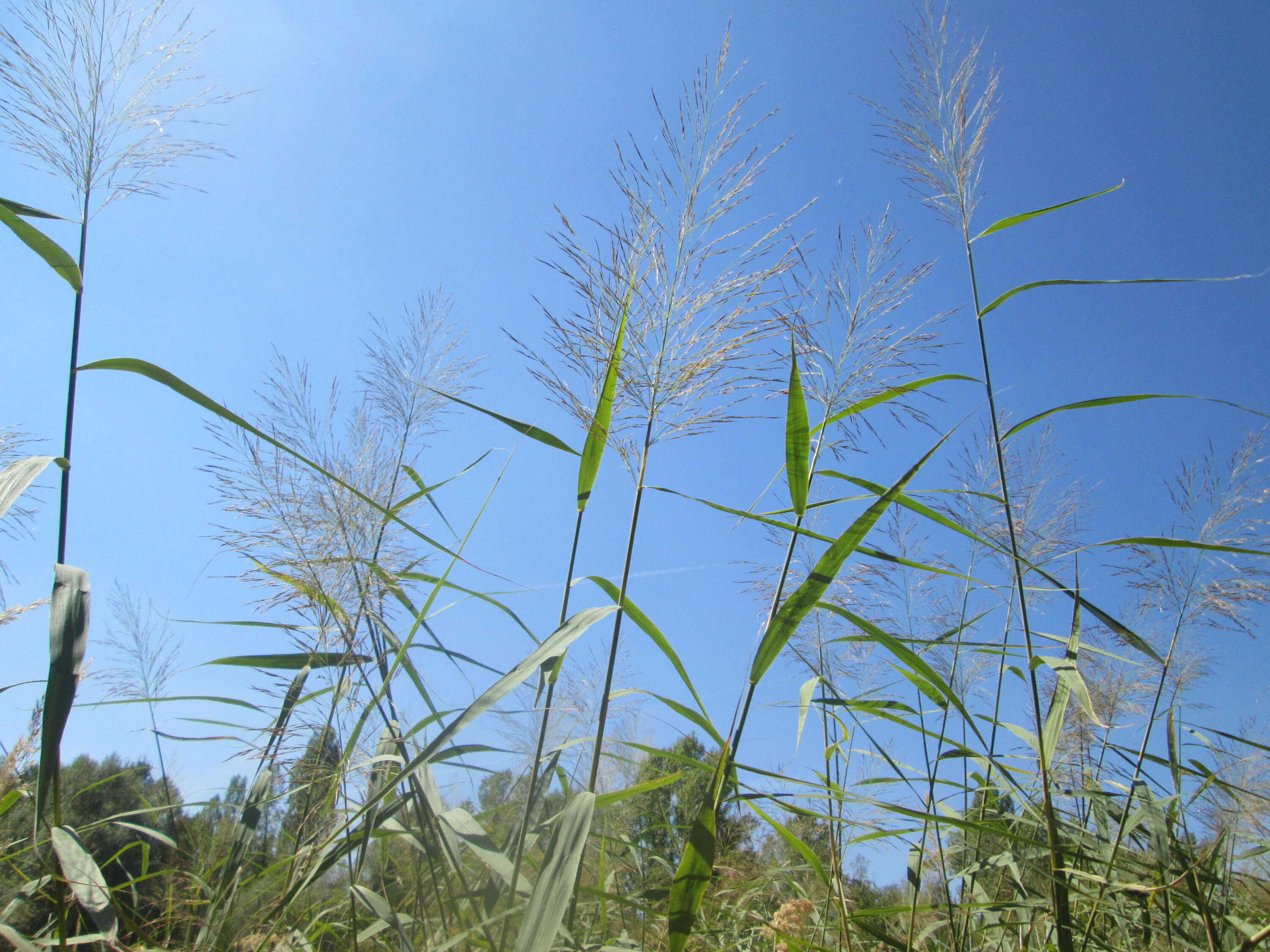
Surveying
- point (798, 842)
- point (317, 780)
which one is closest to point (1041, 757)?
point (798, 842)

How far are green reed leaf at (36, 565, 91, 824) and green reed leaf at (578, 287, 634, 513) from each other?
85 centimetres

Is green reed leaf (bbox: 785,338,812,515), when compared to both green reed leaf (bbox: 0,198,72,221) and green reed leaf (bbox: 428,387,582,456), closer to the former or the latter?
green reed leaf (bbox: 428,387,582,456)

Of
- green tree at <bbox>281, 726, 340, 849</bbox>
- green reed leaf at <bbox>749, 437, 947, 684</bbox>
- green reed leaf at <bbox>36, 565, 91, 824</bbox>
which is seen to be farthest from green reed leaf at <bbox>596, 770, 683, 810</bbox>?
green reed leaf at <bbox>36, 565, 91, 824</bbox>

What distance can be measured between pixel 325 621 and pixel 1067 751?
223 cm

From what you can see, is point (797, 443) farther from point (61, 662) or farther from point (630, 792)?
point (61, 662)

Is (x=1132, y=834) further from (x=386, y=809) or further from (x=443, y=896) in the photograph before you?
(x=386, y=809)

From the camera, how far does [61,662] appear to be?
3.23 feet

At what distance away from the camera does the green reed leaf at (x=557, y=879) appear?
0.83 metres

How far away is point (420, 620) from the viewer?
1118 mm

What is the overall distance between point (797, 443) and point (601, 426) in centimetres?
38

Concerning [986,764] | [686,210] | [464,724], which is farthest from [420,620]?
[986,764]

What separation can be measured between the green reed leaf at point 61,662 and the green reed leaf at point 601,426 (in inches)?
33.4

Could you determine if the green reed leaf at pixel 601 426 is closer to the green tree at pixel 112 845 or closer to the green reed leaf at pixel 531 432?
the green reed leaf at pixel 531 432

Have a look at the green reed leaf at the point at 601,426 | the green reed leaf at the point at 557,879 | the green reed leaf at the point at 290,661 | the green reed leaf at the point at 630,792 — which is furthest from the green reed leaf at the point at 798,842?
the green reed leaf at the point at 290,661
